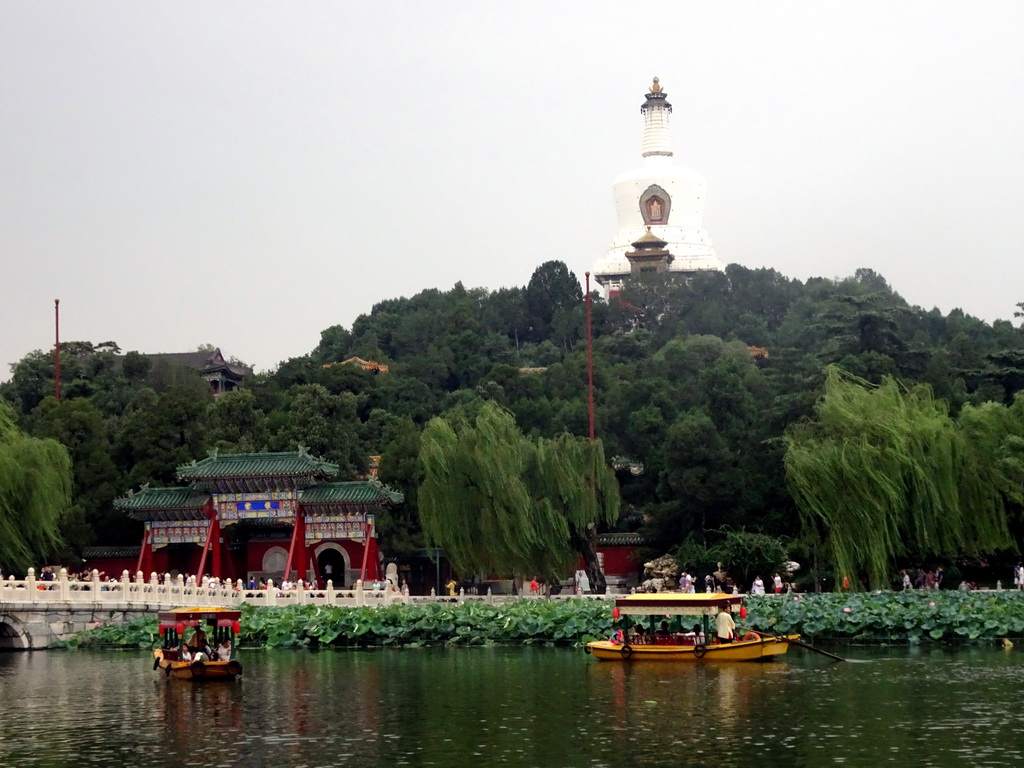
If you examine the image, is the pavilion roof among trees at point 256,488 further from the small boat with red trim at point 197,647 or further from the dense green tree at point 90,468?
the small boat with red trim at point 197,647

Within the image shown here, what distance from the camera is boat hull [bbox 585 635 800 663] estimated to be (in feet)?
87.0

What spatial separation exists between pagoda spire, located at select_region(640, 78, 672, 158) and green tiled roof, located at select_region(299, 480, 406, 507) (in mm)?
41426

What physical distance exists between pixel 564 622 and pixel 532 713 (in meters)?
10.8

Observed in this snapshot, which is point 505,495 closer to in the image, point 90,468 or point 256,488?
point 256,488

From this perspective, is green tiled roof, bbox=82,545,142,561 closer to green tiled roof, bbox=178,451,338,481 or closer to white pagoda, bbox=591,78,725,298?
green tiled roof, bbox=178,451,338,481

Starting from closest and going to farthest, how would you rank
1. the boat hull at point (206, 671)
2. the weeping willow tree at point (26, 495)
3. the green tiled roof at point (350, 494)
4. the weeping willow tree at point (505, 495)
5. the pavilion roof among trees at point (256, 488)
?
the boat hull at point (206, 671) < the weeping willow tree at point (26, 495) < the weeping willow tree at point (505, 495) < the green tiled roof at point (350, 494) < the pavilion roof among trees at point (256, 488)

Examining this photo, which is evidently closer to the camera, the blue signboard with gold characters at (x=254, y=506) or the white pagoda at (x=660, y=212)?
the blue signboard with gold characters at (x=254, y=506)

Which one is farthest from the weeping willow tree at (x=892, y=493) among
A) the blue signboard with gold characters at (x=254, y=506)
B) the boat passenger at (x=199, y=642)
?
the boat passenger at (x=199, y=642)

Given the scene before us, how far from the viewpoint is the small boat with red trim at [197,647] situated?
25219 mm

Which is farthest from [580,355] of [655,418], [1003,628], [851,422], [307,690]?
[307,690]

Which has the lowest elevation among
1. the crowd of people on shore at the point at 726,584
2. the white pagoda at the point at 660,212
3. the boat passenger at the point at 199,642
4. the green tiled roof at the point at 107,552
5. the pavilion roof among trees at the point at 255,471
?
the boat passenger at the point at 199,642

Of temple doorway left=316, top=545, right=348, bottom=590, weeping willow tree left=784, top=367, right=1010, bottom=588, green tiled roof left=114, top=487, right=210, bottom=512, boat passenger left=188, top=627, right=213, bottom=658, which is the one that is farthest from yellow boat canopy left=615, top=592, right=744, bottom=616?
temple doorway left=316, top=545, right=348, bottom=590

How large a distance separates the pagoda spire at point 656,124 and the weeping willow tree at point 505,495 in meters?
42.0

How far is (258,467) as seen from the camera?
4241 cm
